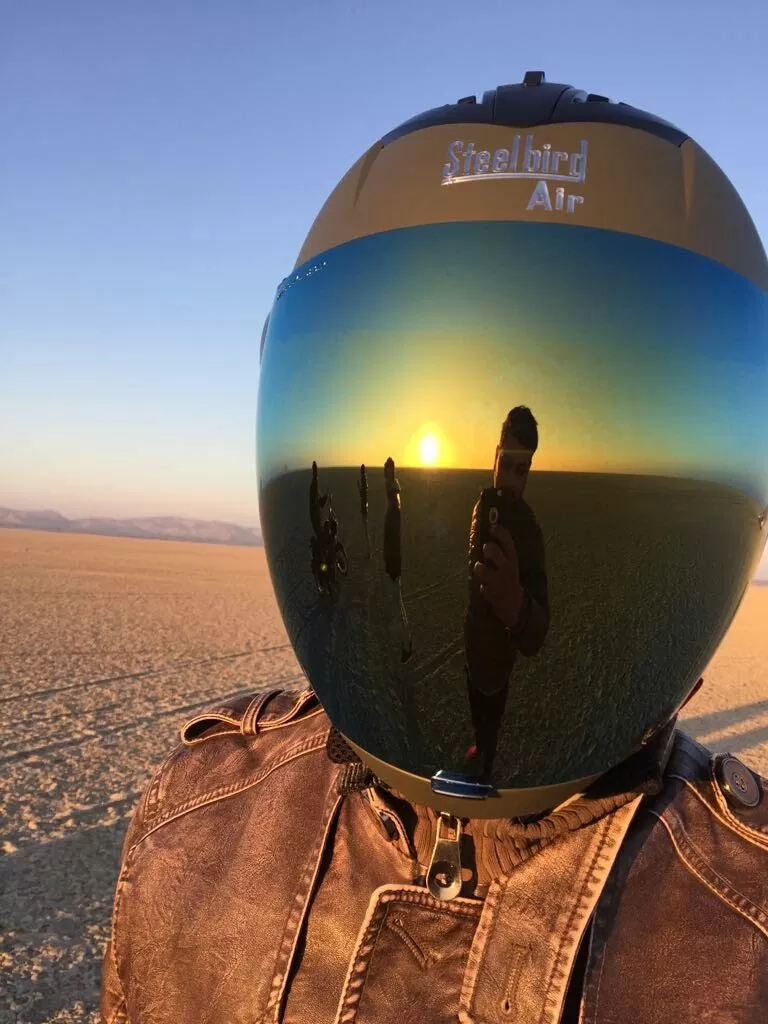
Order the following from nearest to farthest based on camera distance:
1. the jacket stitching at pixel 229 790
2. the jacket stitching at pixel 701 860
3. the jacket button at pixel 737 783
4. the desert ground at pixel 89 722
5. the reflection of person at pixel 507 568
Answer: the reflection of person at pixel 507 568, the jacket stitching at pixel 701 860, the jacket button at pixel 737 783, the jacket stitching at pixel 229 790, the desert ground at pixel 89 722

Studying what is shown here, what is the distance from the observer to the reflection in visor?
3.13 ft

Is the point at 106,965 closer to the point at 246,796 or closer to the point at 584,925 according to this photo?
the point at 246,796

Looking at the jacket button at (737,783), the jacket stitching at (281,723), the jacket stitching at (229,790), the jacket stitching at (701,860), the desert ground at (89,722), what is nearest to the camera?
the jacket stitching at (701,860)

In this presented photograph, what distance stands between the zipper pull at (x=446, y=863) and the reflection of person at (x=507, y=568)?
0.99 feet

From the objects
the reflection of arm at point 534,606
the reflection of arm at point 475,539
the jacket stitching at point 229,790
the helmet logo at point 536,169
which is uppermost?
the helmet logo at point 536,169

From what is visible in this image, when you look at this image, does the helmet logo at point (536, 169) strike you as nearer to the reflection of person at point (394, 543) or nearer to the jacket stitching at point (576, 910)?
the reflection of person at point (394, 543)

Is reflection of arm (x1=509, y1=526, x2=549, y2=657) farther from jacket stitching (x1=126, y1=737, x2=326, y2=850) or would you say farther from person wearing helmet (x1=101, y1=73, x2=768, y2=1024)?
jacket stitching (x1=126, y1=737, x2=326, y2=850)

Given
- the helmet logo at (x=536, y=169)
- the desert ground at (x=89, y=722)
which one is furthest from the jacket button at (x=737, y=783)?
the desert ground at (x=89, y=722)

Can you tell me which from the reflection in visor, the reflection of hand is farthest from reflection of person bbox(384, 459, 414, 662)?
the reflection of hand

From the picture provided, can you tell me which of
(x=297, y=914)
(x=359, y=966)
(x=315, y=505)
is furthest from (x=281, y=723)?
(x=315, y=505)

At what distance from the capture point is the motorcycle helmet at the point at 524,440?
0.96m

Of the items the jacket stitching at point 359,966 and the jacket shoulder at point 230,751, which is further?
the jacket shoulder at point 230,751

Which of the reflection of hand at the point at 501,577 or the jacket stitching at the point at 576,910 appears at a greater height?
the reflection of hand at the point at 501,577

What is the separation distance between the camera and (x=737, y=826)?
1126 mm
